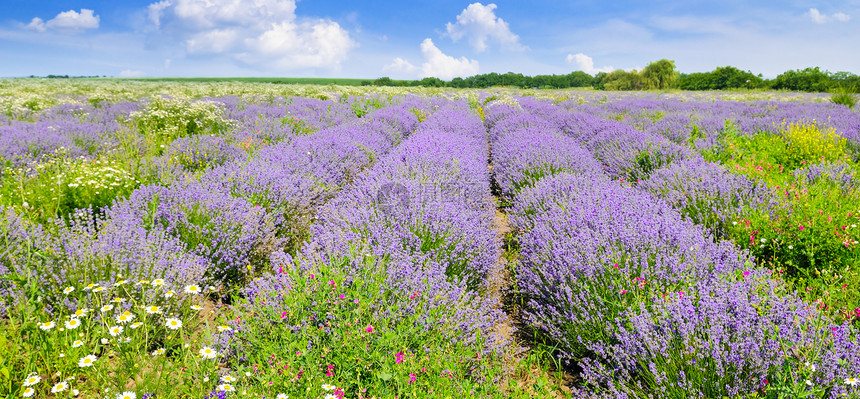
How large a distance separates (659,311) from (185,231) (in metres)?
3.13

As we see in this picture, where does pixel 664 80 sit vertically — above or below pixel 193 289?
above

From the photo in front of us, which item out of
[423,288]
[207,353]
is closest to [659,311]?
[423,288]

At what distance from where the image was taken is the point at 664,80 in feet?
161

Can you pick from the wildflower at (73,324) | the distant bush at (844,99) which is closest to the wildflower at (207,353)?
the wildflower at (73,324)

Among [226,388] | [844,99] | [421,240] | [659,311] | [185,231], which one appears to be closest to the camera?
[226,388]

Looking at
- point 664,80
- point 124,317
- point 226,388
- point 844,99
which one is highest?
point 664,80

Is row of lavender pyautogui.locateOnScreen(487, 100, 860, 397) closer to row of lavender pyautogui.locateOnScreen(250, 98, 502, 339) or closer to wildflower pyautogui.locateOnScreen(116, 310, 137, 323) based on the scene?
row of lavender pyautogui.locateOnScreen(250, 98, 502, 339)

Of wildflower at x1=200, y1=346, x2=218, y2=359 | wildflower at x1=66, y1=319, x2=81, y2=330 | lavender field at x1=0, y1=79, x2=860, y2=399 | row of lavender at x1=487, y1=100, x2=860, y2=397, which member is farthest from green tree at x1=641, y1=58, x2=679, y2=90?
wildflower at x1=66, y1=319, x2=81, y2=330

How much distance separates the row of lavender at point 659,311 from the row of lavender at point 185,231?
2.13 meters

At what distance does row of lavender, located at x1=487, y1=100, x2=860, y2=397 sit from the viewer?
168cm

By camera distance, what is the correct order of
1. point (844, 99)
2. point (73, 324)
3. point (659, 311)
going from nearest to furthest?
1. point (73, 324)
2. point (659, 311)
3. point (844, 99)

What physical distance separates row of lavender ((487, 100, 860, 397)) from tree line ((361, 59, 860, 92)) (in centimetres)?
4409

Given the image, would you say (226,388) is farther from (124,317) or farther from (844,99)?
(844,99)

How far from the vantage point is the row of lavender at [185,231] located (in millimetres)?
2320
